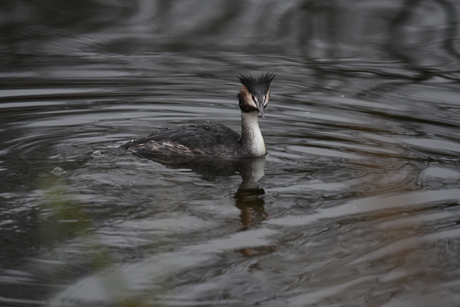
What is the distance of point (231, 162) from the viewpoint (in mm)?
8516

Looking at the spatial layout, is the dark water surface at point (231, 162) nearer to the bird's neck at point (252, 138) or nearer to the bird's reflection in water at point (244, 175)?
the bird's reflection in water at point (244, 175)

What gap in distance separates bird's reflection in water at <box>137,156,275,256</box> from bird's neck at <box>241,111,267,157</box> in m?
0.09

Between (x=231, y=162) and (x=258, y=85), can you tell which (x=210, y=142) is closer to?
(x=231, y=162)

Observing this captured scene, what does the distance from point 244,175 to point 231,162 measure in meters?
0.60

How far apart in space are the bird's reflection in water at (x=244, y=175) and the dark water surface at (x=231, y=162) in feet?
0.11

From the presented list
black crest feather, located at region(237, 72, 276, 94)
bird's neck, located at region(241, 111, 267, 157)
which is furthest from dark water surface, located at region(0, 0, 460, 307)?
black crest feather, located at region(237, 72, 276, 94)

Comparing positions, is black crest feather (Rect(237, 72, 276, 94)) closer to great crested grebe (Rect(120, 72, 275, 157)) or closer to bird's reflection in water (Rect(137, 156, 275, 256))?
great crested grebe (Rect(120, 72, 275, 157))

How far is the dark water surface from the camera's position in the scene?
5406 millimetres

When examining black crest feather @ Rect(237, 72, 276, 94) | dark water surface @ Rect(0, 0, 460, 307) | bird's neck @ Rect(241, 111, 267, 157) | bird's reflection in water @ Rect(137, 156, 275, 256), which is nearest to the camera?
dark water surface @ Rect(0, 0, 460, 307)

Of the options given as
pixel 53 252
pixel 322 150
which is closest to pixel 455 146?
pixel 322 150

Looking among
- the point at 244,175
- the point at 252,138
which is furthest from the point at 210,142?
the point at 244,175

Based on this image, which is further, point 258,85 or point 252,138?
point 252,138

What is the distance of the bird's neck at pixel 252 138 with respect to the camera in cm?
854

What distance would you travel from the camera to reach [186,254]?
18.7 feet
